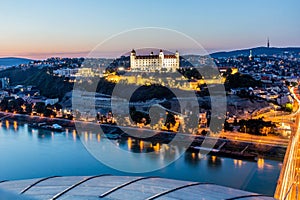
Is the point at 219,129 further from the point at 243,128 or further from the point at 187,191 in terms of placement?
the point at 187,191

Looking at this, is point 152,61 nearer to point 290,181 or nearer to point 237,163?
point 237,163

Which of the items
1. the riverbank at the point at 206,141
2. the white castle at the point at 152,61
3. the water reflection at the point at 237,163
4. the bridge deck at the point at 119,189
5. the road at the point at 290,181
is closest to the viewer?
the bridge deck at the point at 119,189

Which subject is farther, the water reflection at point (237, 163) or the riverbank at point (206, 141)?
the riverbank at point (206, 141)

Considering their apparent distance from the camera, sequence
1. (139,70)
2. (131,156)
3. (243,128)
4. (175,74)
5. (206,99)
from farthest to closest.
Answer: (139,70), (175,74), (206,99), (243,128), (131,156)

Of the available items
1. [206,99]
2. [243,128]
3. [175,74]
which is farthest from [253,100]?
[175,74]

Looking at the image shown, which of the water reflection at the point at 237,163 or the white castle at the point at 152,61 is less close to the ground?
the white castle at the point at 152,61

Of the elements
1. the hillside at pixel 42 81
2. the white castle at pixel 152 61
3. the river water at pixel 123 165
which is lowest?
the river water at pixel 123 165

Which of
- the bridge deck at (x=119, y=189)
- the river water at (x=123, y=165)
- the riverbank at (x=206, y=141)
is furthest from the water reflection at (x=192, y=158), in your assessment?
the bridge deck at (x=119, y=189)

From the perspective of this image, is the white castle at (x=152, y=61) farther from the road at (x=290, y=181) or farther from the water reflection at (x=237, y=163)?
the road at (x=290, y=181)
